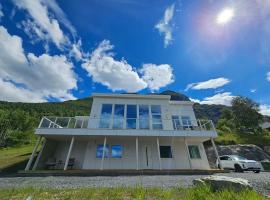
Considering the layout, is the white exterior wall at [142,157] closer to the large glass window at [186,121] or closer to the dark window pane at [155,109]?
the large glass window at [186,121]

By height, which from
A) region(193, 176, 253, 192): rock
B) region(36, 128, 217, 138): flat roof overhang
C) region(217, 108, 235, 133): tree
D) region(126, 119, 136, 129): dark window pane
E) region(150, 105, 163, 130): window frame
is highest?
region(217, 108, 235, 133): tree

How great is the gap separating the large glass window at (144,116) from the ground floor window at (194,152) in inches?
191

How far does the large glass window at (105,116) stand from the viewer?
50.3 ft

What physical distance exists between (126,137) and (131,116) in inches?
81.3

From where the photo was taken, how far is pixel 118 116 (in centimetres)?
1580

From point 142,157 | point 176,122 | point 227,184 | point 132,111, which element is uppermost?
point 132,111

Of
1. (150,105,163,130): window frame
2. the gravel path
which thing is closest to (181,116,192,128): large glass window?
(150,105,163,130): window frame

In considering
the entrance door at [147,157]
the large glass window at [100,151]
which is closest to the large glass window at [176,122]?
the entrance door at [147,157]

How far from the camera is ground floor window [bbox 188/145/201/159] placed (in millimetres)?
16312

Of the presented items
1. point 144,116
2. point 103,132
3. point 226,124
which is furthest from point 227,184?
point 226,124

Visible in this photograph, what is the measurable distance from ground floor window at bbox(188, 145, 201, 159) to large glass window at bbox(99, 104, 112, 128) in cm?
794

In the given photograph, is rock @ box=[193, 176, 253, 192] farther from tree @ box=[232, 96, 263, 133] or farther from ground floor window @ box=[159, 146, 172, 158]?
tree @ box=[232, 96, 263, 133]

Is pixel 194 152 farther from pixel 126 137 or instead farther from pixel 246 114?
pixel 246 114

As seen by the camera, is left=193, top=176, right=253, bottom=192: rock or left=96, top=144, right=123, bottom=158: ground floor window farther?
left=96, top=144, right=123, bottom=158: ground floor window
